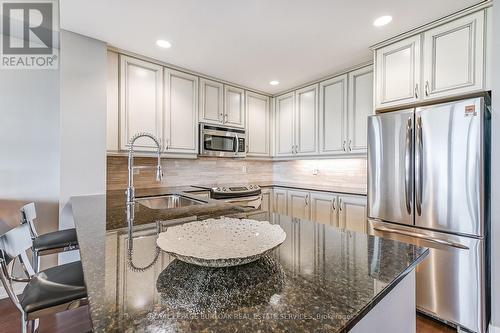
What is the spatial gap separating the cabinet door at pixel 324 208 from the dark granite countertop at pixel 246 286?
6.28 feet

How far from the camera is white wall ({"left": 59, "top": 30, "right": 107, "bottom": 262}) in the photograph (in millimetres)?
2023

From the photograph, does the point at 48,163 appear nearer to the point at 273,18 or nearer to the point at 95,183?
the point at 95,183

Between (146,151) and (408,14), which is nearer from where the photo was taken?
(408,14)

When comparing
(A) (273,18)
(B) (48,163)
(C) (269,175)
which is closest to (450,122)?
(A) (273,18)

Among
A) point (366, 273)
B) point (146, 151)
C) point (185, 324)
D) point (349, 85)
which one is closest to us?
point (185, 324)

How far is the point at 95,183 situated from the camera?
2.16m

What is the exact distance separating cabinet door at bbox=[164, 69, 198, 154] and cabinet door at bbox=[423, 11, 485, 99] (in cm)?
237

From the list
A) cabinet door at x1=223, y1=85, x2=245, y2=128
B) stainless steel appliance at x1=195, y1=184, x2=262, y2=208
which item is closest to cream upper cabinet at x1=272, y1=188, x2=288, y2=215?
stainless steel appliance at x1=195, y1=184, x2=262, y2=208

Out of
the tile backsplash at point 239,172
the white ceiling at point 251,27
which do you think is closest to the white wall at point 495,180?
the white ceiling at point 251,27

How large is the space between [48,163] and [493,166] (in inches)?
149

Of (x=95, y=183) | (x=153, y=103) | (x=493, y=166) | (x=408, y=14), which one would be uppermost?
(x=408, y=14)

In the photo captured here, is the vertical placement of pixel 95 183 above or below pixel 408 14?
below

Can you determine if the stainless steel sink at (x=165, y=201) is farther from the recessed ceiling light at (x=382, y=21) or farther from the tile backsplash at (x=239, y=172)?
the recessed ceiling light at (x=382, y=21)

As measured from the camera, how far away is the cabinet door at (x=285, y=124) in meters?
3.56
